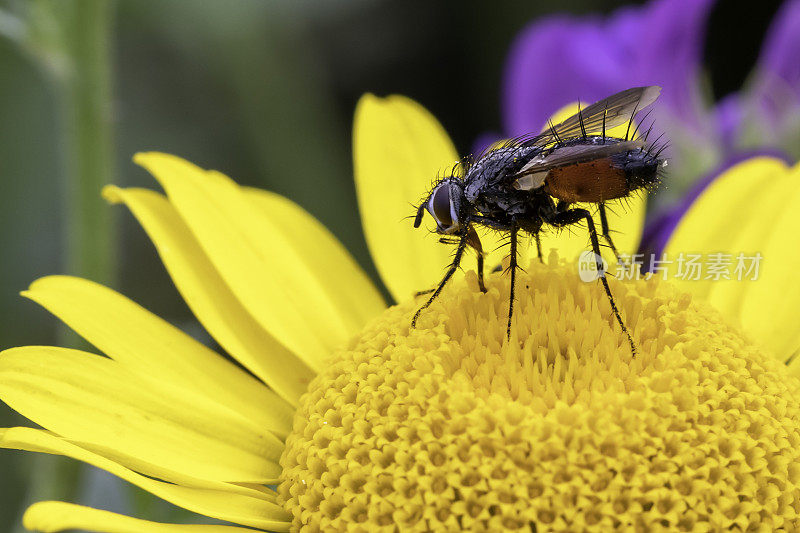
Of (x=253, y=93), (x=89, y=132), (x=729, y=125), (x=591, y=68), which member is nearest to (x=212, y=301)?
(x=89, y=132)

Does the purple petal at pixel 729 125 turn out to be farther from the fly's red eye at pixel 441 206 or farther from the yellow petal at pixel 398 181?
the fly's red eye at pixel 441 206

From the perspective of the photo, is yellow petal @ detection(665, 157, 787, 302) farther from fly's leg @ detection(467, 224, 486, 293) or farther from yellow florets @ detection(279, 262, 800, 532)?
fly's leg @ detection(467, 224, 486, 293)

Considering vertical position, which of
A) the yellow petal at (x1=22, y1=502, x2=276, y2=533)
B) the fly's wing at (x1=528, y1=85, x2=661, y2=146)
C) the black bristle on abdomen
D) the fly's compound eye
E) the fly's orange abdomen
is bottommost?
the yellow petal at (x1=22, y1=502, x2=276, y2=533)

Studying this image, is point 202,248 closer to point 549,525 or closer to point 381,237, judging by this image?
point 381,237

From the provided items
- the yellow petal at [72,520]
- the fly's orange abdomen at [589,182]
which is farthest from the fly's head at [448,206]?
the yellow petal at [72,520]

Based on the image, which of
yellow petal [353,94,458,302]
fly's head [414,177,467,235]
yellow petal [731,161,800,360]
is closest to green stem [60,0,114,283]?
yellow petal [353,94,458,302]
